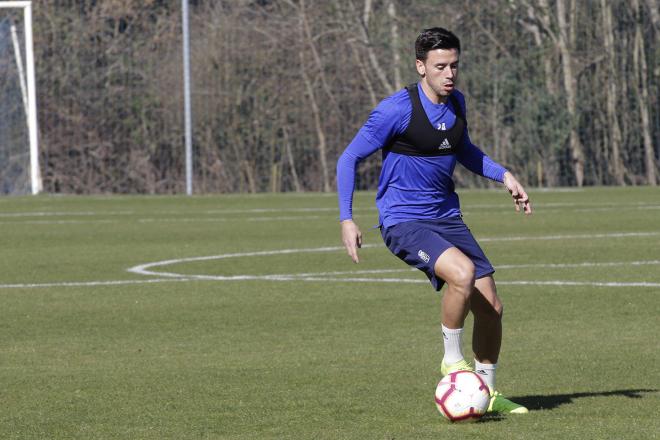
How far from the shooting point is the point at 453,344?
722 cm

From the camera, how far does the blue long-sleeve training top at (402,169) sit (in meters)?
7.40

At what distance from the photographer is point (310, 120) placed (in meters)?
30.0

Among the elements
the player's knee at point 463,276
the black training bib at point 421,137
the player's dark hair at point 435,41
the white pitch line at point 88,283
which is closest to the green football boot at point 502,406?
the player's knee at point 463,276

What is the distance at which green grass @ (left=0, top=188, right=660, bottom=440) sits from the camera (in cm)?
681

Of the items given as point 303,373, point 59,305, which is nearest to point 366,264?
point 59,305

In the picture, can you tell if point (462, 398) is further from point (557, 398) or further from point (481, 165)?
point (481, 165)

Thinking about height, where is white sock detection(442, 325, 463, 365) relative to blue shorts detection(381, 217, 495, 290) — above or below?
below

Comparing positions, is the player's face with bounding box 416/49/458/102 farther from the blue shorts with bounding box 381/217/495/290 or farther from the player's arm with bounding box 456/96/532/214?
the blue shorts with bounding box 381/217/495/290

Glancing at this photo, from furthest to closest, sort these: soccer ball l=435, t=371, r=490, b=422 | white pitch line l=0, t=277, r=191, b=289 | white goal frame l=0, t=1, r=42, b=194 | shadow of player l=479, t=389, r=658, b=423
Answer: white goal frame l=0, t=1, r=42, b=194 < white pitch line l=0, t=277, r=191, b=289 < shadow of player l=479, t=389, r=658, b=423 < soccer ball l=435, t=371, r=490, b=422

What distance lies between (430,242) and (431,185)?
41cm

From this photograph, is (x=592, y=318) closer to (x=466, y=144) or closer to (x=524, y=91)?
→ (x=466, y=144)

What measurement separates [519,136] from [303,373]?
21970mm

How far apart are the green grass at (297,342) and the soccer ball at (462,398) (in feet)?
0.19

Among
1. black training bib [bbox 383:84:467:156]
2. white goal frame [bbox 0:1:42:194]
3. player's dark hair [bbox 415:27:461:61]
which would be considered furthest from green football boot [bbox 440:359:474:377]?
white goal frame [bbox 0:1:42:194]
